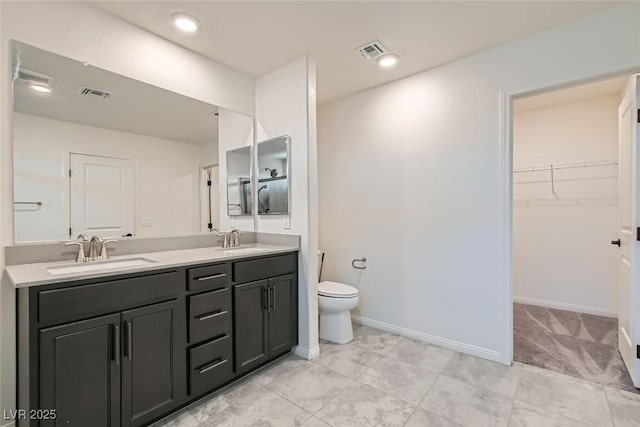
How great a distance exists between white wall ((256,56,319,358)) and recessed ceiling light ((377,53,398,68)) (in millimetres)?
555

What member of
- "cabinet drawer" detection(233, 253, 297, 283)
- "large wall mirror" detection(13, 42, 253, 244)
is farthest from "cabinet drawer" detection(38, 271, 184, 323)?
"large wall mirror" detection(13, 42, 253, 244)

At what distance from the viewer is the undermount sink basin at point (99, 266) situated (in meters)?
1.48

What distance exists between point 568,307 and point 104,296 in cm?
440

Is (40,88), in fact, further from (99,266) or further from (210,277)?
(210,277)

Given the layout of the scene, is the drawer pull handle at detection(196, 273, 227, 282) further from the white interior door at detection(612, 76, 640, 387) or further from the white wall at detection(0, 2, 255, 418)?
the white interior door at detection(612, 76, 640, 387)

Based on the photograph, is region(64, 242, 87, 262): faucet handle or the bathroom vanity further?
region(64, 242, 87, 262): faucet handle

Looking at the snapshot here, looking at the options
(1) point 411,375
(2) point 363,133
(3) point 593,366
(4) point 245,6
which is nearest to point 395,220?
(2) point 363,133

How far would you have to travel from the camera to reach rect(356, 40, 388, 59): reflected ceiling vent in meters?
2.14

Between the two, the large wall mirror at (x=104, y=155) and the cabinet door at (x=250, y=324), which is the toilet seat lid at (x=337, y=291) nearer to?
the cabinet door at (x=250, y=324)

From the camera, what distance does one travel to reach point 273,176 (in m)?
2.57

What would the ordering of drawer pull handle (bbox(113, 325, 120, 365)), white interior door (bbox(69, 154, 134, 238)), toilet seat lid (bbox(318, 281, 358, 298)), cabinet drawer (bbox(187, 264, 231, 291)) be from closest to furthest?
1. drawer pull handle (bbox(113, 325, 120, 365))
2. cabinet drawer (bbox(187, 264, 231, 291))
3. white interior door (bbox(69, 154, 134, 238))
4. toilet seat lid (bbox(318, 281, 358, 298))

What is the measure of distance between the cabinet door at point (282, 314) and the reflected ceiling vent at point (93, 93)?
5.41ft

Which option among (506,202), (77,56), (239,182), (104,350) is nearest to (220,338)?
(104,350)

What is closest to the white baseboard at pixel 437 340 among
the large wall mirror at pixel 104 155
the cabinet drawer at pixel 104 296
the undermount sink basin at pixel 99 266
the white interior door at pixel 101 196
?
the large wall mirror at pixel 104 155
